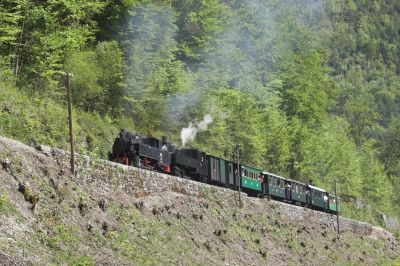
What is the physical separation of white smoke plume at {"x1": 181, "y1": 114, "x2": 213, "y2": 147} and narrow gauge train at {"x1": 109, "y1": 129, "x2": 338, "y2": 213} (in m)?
7.99

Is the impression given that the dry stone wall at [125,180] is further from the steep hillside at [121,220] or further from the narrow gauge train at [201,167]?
the narrow gauge train at [201,167]

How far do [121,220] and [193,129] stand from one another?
29.7m

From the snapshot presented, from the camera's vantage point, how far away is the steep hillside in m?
20.1

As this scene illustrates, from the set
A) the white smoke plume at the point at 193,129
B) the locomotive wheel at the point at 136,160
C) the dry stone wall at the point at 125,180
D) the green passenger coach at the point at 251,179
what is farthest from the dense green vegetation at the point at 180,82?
the green passenger coach at the point at 251,179

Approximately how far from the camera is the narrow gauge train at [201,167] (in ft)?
108

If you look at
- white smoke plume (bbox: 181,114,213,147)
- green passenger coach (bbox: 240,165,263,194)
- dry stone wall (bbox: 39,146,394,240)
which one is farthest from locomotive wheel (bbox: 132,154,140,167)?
white smoke plume (bbox: 181,114,213,147)

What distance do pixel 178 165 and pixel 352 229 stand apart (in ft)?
99.2

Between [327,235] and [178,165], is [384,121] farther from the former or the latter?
[178,165]

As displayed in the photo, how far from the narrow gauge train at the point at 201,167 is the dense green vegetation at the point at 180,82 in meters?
4.73

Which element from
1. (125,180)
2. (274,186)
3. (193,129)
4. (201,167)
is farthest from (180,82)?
(125,180)

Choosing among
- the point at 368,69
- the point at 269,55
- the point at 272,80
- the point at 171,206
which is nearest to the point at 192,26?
the point at 272,80

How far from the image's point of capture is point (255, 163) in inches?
2458

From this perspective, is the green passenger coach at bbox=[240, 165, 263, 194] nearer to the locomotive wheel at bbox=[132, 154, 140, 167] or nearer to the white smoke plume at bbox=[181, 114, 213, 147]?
the white smoke plume at bbox=[181, 114, 213, 147]

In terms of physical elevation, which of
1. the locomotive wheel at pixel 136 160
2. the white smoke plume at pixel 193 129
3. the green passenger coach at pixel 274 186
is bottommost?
the green passenger coach at pixel 274 186
